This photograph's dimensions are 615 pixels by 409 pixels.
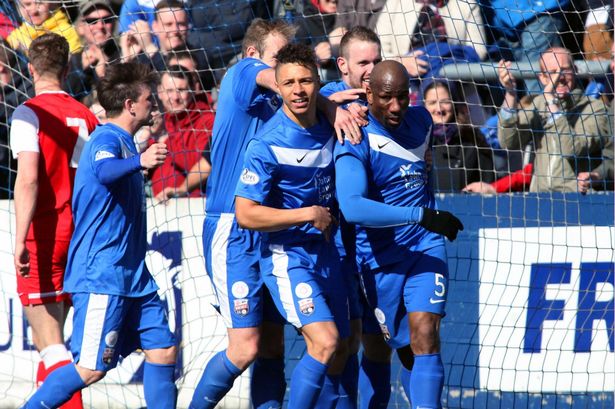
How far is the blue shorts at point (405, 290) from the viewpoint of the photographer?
536cm

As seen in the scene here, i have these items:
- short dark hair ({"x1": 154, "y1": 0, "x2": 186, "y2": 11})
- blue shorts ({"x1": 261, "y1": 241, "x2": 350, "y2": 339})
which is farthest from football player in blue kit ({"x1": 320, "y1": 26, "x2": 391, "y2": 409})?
short dark hair ({"x1": 154, "y1": 0, "x2": 186, "y2": 11})

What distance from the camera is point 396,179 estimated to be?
5.43 metres

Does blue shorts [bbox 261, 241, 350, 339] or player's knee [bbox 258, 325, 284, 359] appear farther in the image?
player's knee [bbox 258, 325, 284, 359]

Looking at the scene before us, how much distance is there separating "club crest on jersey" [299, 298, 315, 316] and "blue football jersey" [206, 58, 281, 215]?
0.72 metres

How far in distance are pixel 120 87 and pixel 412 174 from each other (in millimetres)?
1618

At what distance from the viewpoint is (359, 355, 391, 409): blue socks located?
5898 mm

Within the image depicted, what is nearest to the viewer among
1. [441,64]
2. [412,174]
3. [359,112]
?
[359,112]

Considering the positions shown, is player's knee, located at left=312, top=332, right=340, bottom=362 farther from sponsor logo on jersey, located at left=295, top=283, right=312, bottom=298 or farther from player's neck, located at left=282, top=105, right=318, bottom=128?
player's neck, located at left=282, top=105, right=318, bottom=128

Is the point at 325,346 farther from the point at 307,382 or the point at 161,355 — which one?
the point at 161,355

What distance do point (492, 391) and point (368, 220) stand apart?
2320 millimetres

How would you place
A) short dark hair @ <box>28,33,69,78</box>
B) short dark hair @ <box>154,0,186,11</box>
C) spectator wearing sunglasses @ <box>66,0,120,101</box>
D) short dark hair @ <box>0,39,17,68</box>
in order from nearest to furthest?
short dark hair @ <box>28,33,69,78</box> → short dark hair @ <box>0,39,17,68</box> → short dark hair @ <box>154,0,186,11</box> → spectator wearing sunglasses @ <box>66,0,120,101</box>

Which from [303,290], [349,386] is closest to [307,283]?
[303,290]

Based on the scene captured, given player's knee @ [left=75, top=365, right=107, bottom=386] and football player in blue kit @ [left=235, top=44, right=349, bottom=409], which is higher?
football player in blue kit @ [left=235, top=44, right=349, bottom=409]

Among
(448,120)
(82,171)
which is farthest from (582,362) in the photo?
(82,171)
